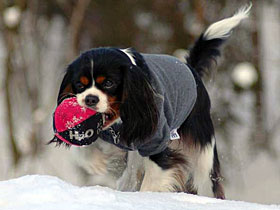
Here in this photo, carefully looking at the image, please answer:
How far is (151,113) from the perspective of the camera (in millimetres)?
3400

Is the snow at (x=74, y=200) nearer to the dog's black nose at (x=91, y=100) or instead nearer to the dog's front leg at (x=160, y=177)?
the dog's black nose at (x=91, y=100)

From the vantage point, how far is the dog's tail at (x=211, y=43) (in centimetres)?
436

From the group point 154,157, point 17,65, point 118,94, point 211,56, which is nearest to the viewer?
point 118,94

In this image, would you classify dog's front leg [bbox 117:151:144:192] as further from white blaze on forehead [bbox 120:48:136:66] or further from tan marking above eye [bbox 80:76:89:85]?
tan marking above eye [bbox 80:76:89:85]

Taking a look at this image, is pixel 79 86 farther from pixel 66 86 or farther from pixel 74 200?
pixel 74 200

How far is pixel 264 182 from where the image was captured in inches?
333

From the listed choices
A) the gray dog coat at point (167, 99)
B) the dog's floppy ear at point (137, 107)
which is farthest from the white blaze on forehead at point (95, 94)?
the gray dog coat at point (167, 99)

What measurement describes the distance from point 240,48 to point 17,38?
112 inches

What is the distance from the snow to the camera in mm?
2236

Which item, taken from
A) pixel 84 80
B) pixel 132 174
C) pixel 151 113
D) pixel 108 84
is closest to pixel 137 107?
pixel 151 113

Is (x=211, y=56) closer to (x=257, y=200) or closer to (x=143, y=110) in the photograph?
(x=143, y=110)

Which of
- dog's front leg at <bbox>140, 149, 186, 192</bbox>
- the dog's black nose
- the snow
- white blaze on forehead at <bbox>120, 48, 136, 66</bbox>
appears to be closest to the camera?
the snow

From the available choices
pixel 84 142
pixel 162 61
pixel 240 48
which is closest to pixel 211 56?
pixel 162 61

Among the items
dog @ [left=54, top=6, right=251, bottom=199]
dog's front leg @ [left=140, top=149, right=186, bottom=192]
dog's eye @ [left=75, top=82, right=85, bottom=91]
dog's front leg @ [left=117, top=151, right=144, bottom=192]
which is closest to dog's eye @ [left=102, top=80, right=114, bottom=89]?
dog @ [left=54, top=6, right=251, bottom=199]
